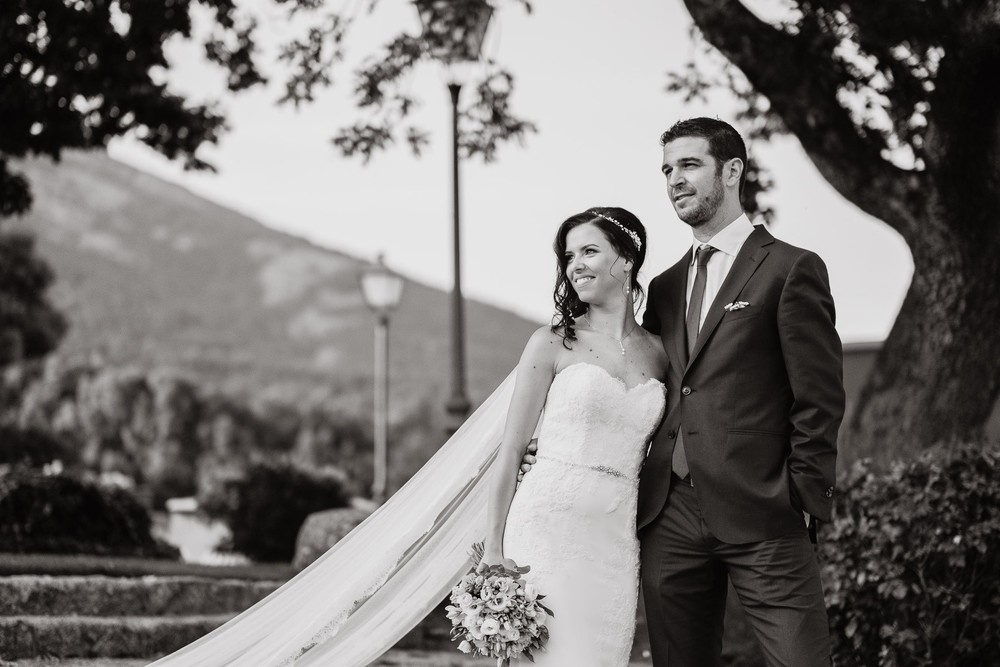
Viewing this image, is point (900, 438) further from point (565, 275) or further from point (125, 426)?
point (125, 426)

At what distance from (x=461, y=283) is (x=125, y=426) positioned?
3463cm

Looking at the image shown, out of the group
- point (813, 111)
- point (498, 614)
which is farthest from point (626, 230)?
point (813, 111)

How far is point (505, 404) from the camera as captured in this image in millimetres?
4766

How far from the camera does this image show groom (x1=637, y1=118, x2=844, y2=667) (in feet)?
12.4

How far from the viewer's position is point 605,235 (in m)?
4.39

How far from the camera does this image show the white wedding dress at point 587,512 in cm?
410

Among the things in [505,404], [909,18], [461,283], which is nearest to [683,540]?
[505,404]

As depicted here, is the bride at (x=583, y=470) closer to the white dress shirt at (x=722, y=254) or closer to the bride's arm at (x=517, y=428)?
the bride's arm at (x=517, y=428)

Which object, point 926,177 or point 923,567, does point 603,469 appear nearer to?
point 923,567

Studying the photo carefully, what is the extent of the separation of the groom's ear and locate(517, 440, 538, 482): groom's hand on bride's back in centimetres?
124

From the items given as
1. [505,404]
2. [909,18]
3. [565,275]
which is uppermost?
[909,18]

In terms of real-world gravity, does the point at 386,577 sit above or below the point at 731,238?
below

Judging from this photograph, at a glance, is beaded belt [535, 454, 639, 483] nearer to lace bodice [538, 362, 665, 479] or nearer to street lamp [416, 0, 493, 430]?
lace bodice [538, 362, 665, 479]

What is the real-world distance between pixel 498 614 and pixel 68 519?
24.9ft
